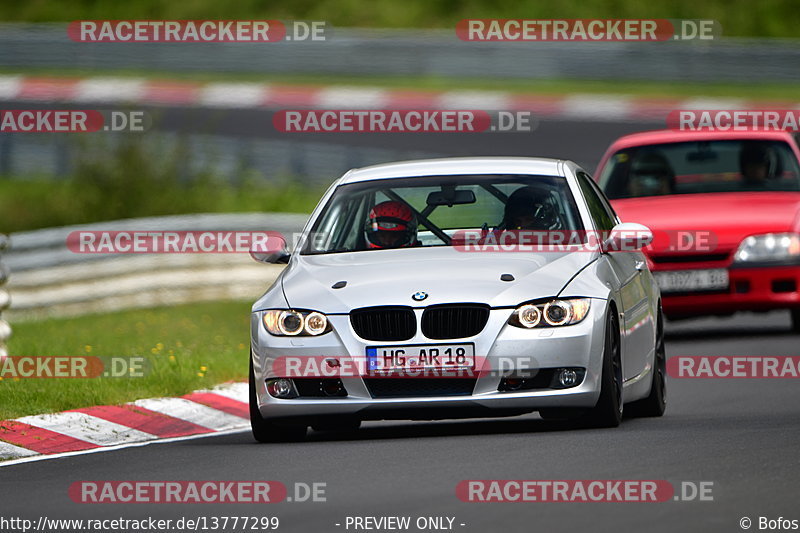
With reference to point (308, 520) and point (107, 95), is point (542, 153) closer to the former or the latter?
point (107, 95)

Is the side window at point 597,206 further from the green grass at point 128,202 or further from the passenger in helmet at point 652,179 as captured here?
the green grass at point 128,202

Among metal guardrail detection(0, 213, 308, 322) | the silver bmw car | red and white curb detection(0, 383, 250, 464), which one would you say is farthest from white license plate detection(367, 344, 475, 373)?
metal guardrail detection(0, 213, 308, 322)

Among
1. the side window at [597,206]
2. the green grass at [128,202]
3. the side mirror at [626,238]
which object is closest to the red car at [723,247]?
the side window at [597,206]

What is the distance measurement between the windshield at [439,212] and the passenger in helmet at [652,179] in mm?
5631

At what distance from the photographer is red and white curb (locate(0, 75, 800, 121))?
118 ft

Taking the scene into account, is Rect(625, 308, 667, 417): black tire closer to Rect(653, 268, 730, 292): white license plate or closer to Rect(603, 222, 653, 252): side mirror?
Rect(603, 222, 653, 252): side mirror

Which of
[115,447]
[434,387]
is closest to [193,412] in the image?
[115,447]

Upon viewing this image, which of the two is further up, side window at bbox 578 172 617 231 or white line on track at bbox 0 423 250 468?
side window at bbox 578 172 617 231

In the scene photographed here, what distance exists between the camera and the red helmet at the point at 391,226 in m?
10.7

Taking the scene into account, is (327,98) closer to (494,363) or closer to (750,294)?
(750,294)

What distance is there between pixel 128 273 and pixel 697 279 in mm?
7407

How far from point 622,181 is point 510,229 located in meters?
6.14

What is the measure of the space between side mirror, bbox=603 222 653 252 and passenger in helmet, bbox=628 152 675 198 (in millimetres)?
5685

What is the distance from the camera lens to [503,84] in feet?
128
